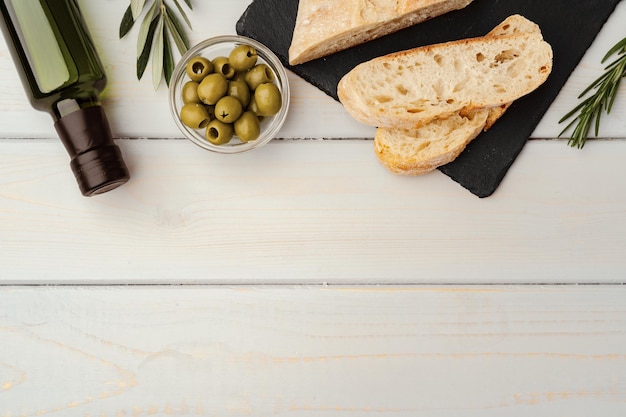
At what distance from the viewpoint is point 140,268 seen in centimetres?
125

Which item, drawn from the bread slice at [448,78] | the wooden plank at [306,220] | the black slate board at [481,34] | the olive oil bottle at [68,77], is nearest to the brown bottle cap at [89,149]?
the olive oil bottle at [68,77]

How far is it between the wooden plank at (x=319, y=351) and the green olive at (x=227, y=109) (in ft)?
1.25

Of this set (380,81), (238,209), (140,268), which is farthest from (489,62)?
(140,268)

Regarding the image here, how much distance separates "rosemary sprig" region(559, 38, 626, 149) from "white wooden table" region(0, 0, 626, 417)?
42mm

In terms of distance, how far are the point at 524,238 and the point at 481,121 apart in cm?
28

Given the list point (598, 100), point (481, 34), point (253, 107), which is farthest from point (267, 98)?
point (598, 100)

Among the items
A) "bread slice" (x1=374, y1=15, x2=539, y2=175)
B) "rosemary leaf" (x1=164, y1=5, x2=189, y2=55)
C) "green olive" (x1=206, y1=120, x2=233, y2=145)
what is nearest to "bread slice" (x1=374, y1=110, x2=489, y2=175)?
"bread slice" (x1=374, y1=15, x2=539, y2=175)

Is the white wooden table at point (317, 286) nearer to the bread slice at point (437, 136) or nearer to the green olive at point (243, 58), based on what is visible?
the bread slice at point (437, 136)

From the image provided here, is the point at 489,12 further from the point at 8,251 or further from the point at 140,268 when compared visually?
the point at 8,251

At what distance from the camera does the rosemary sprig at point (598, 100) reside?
3.85 feet

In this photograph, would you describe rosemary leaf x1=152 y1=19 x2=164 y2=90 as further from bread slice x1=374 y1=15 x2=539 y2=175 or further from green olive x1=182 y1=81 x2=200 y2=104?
bread slice x1=374 y1=15 x2=539 y2=175

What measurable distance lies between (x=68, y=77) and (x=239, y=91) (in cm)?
32

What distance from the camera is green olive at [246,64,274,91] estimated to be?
1.11 metres

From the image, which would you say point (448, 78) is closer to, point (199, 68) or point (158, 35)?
point (199, 68)
